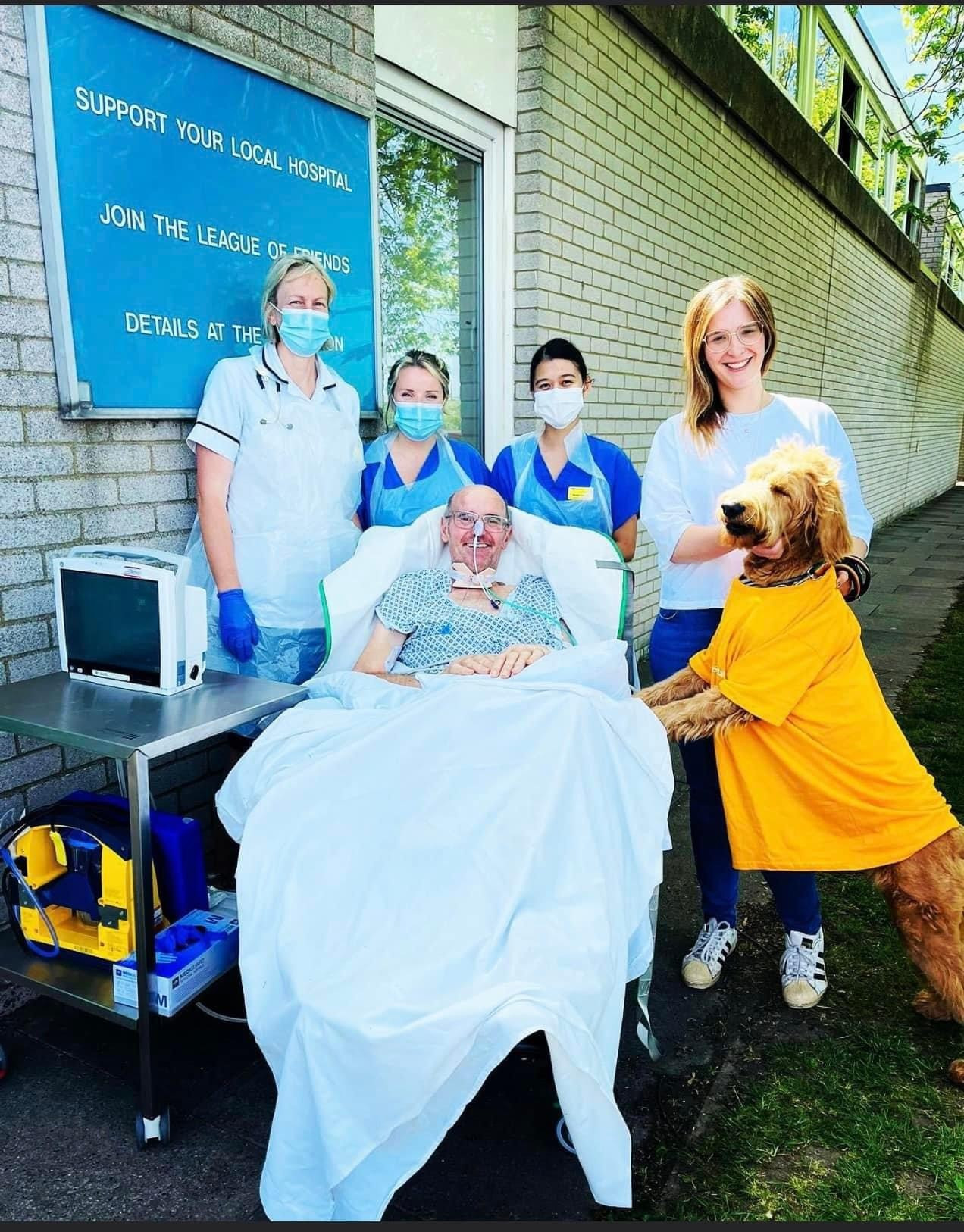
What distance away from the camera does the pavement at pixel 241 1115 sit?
1958 millimetres

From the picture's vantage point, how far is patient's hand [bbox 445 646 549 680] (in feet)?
8.82

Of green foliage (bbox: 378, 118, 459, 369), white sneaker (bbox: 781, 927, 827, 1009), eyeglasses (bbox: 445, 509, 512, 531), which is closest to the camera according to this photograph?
white sneaker (bbox: 781, 927, 827, 1009)

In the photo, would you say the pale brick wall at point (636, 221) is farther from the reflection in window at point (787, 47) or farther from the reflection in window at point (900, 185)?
the reflection in window at point (900, 185)

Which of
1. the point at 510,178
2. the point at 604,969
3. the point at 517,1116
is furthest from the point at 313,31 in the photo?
the point at 517,1116

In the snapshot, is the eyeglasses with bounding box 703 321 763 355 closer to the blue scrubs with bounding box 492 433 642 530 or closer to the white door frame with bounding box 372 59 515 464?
the blue scrubs with bounding box 492 433 642 530

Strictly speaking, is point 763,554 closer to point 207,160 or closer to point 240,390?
point 240,390

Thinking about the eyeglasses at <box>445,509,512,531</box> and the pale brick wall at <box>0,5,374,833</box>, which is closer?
the pale brick wall at <box>0,5,374,833</box>

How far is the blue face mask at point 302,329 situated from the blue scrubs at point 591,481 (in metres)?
0.86

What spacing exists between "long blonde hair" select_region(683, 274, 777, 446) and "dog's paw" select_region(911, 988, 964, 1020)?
1688 millimetres

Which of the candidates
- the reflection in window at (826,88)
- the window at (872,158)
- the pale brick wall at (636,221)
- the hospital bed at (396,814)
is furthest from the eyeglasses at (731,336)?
the window at (872,158)

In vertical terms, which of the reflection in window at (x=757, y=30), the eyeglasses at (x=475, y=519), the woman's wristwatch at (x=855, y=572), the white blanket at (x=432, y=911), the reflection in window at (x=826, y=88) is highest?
the reflection in window at (x=826, y=88)

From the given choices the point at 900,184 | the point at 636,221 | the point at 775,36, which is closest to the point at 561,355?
the point at 636,221

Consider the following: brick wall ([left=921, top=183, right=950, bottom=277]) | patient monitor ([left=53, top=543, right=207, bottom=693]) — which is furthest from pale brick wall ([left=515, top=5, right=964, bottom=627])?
brick wall ([left=921, top=183, right=950, bottom=277])

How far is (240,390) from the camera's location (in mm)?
2928
